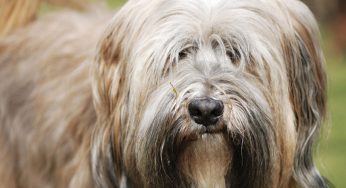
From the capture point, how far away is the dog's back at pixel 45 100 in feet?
19.9

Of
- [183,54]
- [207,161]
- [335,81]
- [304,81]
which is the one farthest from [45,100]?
[335,81]

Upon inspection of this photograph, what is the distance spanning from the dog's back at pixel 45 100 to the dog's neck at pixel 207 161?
879 millimetres

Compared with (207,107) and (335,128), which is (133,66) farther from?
(335,128)

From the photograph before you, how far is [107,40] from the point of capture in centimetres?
555

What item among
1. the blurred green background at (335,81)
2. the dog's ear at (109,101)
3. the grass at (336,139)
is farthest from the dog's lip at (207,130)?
the blurred green background at (335,81)

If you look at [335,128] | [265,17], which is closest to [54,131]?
[265,17]

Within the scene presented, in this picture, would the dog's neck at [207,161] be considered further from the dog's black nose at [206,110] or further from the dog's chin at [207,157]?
the dog's black nose at [206,110]

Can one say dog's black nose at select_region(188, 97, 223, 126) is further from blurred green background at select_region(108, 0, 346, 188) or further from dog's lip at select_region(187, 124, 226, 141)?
blurred green background at select_region(108, 0, 346, 188)

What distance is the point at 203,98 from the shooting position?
193 inches

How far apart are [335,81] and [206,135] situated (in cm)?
597

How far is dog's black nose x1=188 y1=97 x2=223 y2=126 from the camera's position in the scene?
487cm

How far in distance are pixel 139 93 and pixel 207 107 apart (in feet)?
1.58

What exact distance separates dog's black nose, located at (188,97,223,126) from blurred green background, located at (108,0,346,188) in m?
2.97

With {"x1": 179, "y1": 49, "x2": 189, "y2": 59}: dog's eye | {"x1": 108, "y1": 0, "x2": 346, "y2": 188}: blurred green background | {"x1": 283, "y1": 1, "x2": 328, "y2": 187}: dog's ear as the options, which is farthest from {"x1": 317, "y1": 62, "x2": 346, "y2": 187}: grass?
{"x1": 179, "y1": 49, "x2": 189, "y2": 59}: dog's eye
